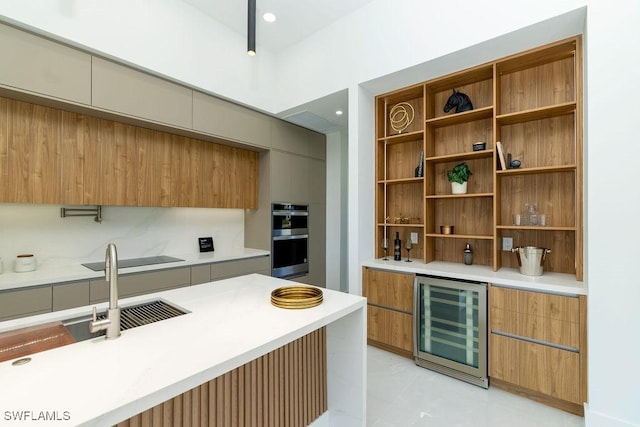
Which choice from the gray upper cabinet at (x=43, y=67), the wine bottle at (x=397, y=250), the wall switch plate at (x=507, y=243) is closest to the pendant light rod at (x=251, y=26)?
the gray upper cabinet at (x=43, y=67)

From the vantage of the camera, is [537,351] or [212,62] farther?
[212,62]

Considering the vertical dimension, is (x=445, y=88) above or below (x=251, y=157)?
above

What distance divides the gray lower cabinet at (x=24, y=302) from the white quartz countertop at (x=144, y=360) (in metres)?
1.11

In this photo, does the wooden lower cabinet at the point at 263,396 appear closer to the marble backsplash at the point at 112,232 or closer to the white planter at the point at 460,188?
the white planter at the point at 460,188

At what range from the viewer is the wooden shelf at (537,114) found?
227cm

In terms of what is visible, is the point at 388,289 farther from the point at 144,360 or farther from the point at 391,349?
the point at 144,360

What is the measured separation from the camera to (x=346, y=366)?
1715 millimetres

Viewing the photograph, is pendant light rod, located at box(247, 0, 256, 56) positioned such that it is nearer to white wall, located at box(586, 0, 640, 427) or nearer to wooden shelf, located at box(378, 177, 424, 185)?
wooden shelf, located at box(378, 177, 424, 185)

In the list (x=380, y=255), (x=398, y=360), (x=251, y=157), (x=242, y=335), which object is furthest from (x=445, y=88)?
(x=242, y=335)

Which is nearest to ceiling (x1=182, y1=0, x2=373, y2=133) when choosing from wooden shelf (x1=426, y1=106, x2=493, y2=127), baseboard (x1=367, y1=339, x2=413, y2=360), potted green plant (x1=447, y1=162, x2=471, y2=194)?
wooden shelf (x1=426, y1=106, x2=493, y2=127)

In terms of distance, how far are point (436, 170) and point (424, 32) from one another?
130cm

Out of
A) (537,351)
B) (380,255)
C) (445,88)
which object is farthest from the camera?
(380,255)

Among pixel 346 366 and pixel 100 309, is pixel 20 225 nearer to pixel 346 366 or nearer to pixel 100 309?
pixel 100 309

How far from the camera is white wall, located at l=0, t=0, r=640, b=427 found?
69.9 inches
